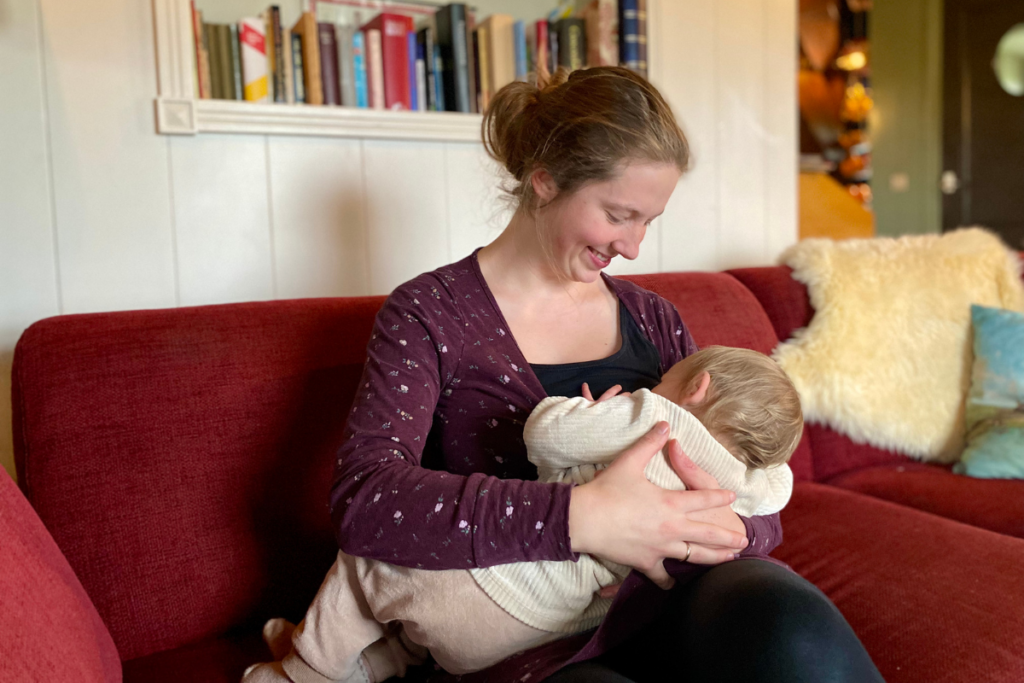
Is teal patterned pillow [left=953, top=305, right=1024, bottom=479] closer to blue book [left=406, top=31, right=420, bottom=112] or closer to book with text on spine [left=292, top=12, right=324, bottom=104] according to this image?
blue book [left=406, top=31, right=420, bottom=112]

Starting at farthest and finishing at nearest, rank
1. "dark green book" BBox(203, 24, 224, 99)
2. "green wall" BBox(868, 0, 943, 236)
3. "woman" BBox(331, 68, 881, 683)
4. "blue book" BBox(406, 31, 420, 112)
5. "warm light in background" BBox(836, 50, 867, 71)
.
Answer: "warm light in background" BBox(836, 50, 867, 71)
"green wall" BBox(868, 0, 943, 236)
"blue book" BBox(406, 31, 420, 112)
"dark green book" BBox(203, 24, 224, 99)
"woman" BBox(331, 68, 881, 683)

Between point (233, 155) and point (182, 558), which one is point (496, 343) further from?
point (233, 155)

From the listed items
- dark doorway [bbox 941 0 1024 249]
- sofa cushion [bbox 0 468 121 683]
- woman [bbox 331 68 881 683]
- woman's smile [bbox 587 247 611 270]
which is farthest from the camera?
dark doorway [bbox 941 0 1024 249]

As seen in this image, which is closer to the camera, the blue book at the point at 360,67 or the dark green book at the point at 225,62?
the dark green book at the point at 225,62

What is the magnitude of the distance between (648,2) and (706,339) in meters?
1.20

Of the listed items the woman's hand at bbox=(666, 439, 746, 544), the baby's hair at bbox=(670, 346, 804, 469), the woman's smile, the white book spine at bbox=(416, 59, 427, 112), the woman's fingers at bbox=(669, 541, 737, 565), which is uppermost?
the white book spine at bbox=(416, 59, 427, 112)

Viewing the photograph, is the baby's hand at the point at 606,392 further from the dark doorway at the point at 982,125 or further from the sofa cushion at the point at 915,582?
the dark doorway at the point at 982,125

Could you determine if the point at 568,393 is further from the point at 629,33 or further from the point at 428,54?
the point at 629,33

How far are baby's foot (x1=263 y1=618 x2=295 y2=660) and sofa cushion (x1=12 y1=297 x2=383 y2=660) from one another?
0.07 m

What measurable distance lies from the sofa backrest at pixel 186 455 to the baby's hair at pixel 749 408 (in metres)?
0.61

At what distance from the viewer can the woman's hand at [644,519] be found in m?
0.90

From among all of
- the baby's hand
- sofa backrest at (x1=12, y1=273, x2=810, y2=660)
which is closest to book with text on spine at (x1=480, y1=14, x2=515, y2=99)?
sofa backrest at (x1=12, y1=273, x2=810, y2=660)

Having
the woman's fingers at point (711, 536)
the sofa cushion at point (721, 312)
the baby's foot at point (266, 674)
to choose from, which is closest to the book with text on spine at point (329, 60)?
the sofa cushion at point (721, 312)

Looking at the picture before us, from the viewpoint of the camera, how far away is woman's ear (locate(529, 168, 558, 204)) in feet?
3.69
